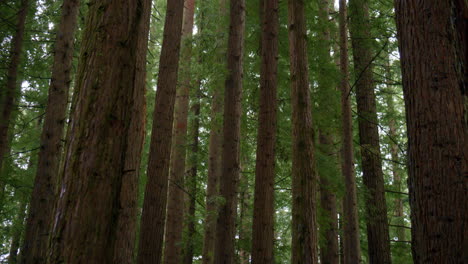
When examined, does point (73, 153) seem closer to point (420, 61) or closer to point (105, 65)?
point (105, 65)

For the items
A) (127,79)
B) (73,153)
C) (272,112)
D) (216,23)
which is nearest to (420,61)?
(127,79)

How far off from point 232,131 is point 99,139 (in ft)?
18.9

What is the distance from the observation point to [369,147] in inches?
382

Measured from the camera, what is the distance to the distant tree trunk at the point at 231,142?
8.52 m

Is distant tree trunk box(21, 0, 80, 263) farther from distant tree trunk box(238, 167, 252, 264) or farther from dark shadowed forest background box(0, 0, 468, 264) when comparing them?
distant tree trunk box(238, 167, 252, 264)

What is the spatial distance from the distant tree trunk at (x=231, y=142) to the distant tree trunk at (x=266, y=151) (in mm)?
823

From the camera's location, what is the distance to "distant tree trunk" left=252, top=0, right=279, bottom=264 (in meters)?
7.80

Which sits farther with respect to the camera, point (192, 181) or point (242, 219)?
point (242, 219)

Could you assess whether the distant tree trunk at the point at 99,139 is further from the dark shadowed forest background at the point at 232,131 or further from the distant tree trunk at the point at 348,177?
the distant tree trunk at the point at 348,177

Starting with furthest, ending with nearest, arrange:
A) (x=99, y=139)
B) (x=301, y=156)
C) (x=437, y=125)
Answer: (x=301, y=156) → (x=99, y=139) → (x=437, y=125)

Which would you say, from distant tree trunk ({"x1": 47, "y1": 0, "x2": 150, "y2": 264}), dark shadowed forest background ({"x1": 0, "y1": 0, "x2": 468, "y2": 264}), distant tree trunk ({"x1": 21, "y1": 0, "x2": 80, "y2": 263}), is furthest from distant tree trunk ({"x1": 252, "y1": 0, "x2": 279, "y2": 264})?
distant tree trunk ({"x1": 47, "y1": 0, "x2": 150, "y2": 264})

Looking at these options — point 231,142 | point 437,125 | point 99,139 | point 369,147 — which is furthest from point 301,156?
point 99,139

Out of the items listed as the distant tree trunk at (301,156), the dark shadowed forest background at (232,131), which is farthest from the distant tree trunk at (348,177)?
the distant tree trunk at (301,156)

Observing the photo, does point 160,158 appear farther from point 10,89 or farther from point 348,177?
point 10,89
